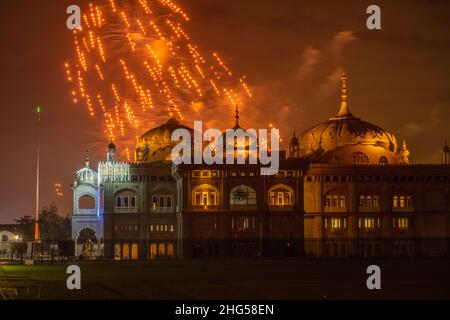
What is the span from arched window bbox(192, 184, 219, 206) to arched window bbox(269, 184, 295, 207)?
16.0 feet

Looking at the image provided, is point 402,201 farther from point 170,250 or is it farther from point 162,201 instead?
point 162,201

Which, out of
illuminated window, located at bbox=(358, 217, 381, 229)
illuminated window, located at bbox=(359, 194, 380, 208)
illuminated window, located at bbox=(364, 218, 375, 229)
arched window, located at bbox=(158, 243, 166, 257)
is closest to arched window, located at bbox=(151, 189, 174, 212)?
Answer: arched window, located at bbox=(158, 243, 166, 257)

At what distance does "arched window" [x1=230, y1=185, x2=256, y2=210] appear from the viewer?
88438mm

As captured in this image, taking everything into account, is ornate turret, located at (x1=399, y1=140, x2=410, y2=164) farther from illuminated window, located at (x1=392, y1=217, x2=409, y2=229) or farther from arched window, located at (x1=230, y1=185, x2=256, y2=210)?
arched window, located at (x1=230, y1=185, x2=256, y2=210)

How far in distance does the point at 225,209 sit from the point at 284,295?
50.9 m

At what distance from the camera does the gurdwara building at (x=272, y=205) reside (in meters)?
87.6

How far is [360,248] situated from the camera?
299 feet

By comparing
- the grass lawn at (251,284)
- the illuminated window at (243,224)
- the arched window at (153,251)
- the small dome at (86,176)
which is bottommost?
the grass lawn at (251,284)

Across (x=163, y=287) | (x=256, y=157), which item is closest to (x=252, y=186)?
(x=256, y=157)

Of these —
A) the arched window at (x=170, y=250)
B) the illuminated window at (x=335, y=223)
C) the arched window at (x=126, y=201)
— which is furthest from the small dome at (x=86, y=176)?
the illuminated window at (x=335, y=223)

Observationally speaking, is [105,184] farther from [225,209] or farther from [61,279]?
[61,279]

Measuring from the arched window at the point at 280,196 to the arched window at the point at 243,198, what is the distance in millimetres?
1612

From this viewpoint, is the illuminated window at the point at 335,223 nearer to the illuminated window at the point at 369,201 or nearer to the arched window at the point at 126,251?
the illuminated window at the point at 369,201

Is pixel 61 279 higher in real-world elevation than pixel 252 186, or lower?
lower
